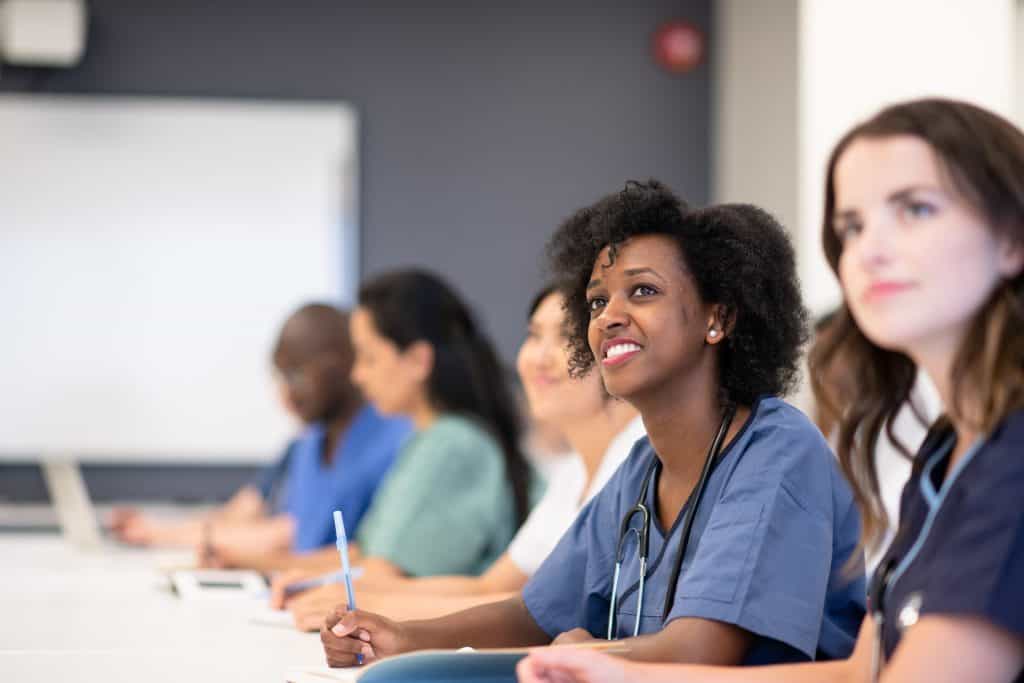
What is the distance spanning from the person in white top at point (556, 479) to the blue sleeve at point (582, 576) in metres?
0.32

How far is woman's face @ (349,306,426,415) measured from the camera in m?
3.16

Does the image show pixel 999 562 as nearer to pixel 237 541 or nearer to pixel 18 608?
pixel 18 608

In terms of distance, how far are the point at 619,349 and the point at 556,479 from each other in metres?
0.79

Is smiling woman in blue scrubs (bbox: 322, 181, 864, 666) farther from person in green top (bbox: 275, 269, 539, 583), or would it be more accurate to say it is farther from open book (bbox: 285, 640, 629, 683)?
person in green top (bbox: 275, 269, 539, 583)

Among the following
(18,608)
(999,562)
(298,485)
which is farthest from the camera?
(298,485)

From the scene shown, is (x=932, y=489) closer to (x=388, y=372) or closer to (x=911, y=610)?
(x=911, y=610)

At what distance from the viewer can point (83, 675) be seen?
1.80 m

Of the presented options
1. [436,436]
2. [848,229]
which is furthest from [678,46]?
[848,229]

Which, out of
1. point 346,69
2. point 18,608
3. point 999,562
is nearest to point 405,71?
point 346,69

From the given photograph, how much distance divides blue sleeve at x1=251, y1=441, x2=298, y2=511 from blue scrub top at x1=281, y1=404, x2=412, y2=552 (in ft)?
2.52

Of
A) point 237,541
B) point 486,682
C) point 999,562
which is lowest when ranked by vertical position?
point 237,541

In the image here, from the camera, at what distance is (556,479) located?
2.47m

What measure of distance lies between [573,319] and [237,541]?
2.28 m

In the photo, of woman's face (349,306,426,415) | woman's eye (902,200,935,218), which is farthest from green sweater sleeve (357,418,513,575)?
woman's eye (902,200,935,218)
